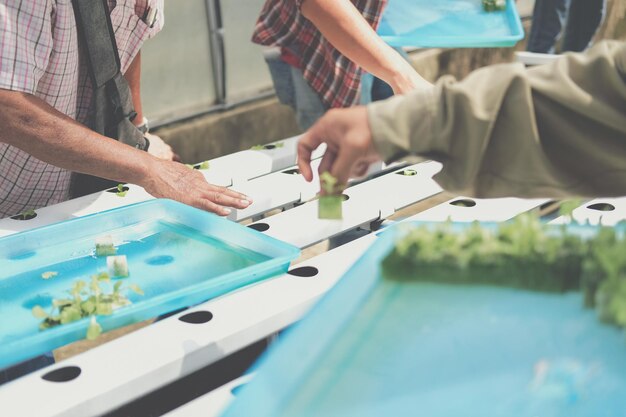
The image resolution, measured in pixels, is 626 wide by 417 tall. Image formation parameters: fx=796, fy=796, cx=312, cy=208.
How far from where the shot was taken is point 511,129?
106 cm

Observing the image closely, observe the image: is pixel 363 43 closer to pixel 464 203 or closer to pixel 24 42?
pixel 464 203

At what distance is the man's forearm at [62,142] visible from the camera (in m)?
1.67

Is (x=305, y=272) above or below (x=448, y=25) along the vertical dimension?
below

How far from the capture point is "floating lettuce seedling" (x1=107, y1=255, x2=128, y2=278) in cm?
145

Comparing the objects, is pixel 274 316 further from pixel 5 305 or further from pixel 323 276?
pixel 5 305

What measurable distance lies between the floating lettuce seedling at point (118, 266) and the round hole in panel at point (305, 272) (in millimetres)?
302

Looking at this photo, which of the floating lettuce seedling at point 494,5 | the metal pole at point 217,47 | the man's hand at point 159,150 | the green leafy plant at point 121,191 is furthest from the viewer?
the metal pole at point 217,47

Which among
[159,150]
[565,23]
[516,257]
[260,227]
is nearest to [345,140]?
[516,257]

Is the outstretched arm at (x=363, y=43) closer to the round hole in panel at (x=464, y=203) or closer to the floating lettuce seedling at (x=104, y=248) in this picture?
the round hole in panel at (x=464, y=203)

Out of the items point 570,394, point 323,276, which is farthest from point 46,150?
point 570,394

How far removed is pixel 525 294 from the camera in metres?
1.03

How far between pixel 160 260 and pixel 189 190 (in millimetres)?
250

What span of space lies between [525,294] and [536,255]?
0.06 m

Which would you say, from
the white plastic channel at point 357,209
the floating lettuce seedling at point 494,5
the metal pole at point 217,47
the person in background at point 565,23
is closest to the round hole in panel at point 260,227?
the white plastic channel at point 357,209
